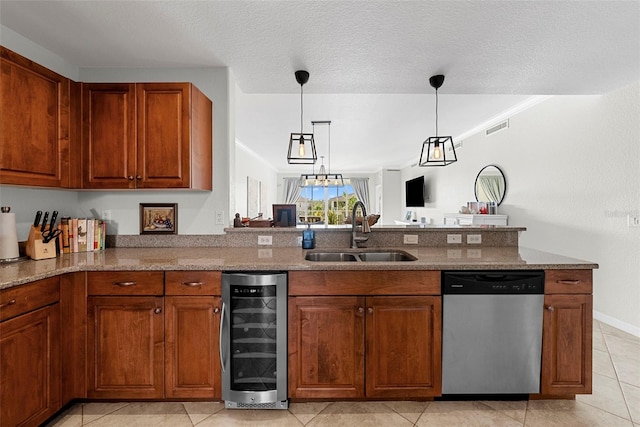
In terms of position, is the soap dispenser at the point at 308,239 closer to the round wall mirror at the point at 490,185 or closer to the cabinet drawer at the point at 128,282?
the cabinet drawer at the point at 128,282

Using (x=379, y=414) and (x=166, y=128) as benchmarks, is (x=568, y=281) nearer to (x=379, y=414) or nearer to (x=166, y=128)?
(x=379, y=414)

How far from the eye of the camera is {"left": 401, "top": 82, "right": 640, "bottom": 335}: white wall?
2971 millimetres

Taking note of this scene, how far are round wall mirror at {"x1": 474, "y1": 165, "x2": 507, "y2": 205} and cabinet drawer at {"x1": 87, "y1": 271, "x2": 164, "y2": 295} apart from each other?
15.5 feet

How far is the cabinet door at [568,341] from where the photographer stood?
1842 mm

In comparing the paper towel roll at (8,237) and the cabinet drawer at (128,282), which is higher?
the paper towel roll at (8,237)

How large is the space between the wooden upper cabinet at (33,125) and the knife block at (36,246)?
311 mm

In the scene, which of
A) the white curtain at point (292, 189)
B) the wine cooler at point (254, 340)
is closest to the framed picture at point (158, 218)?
the wine cooler at point (254, 340)

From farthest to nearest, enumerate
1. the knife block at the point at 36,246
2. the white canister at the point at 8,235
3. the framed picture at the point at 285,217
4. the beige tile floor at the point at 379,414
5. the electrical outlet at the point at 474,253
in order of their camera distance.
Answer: the framed picture at the point at 285,217 → the electrical outlet at the point at 474,253 → the knife block at the point at 36,246 → the white canister at the point at 8,235 → the beige tile floor at the point at 379,414

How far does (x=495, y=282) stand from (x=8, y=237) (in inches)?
115

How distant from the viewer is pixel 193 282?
1.83 meters

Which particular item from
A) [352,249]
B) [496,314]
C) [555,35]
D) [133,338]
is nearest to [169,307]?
[133,338]

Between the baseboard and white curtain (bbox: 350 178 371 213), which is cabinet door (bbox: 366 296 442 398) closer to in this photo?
the baseboard

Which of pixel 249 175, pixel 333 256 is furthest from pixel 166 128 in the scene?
pixel 249 175

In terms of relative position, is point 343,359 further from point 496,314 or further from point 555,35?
point 555,35
